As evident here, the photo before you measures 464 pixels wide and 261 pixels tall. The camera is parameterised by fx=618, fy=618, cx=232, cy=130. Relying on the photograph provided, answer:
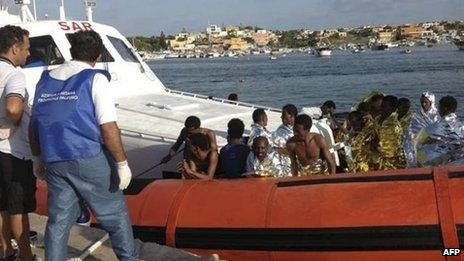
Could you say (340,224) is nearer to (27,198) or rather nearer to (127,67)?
(27,198)

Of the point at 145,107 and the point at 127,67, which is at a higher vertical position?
the point at 127,67

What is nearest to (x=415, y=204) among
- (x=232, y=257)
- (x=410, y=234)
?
(x=410, y=234)

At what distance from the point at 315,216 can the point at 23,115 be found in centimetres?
226

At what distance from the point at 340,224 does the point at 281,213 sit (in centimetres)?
50

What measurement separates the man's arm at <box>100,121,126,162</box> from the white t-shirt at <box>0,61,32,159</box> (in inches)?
32.0

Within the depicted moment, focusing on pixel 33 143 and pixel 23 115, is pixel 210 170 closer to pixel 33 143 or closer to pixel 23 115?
pixel 23 115

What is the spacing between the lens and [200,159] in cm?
614

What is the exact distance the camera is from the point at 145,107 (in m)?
8.96

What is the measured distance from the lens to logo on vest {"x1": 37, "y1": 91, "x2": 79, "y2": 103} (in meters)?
3.57

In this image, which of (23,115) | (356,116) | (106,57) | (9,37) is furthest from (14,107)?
(106,57)

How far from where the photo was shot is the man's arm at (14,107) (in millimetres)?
3977

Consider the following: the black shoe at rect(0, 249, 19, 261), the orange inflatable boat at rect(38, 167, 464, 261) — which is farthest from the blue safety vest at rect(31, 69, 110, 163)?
the orange inflatable boat at rect(38, 167, 464, 261)

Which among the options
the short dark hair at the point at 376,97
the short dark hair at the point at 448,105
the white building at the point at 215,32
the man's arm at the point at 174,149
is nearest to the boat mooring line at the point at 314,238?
the man's arm at the point at 174,149

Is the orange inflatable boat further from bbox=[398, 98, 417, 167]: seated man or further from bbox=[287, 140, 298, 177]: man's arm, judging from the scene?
bbox=[398, 98, 417, 167]: seated man
